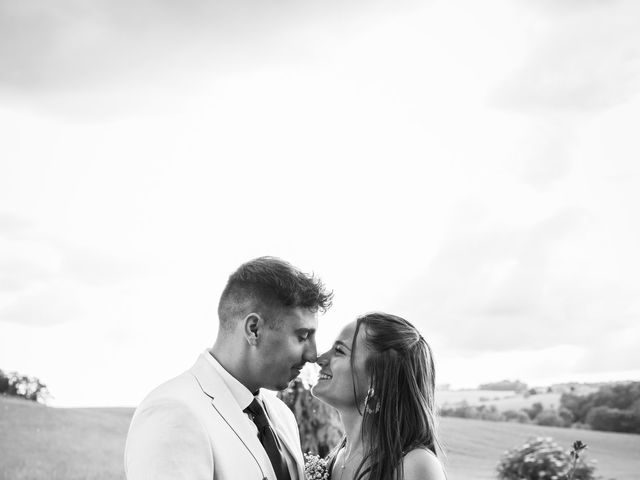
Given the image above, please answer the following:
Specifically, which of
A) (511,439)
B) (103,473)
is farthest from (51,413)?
(511,439)

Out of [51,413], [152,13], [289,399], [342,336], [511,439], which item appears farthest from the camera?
[511,439]

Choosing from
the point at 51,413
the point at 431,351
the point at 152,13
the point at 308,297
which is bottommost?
the point at 51,413

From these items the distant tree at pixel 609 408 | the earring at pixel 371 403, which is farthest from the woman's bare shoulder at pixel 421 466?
the distant tree at pixel 609 408

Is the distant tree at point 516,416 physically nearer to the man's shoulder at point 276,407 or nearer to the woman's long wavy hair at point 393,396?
the woman's long wavy hair at point 393,396

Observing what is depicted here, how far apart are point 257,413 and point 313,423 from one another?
14.1 feet

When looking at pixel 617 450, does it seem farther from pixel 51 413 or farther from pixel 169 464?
pixel 169 464

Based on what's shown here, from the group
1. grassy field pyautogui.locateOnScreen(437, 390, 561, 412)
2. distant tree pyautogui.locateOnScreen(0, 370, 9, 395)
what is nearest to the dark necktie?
distant tree pyautogui.locateOnScreen(0, 370, 9, 395)

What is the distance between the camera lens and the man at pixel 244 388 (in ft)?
8.55

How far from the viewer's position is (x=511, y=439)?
13.0 metres

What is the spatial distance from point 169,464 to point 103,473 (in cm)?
637

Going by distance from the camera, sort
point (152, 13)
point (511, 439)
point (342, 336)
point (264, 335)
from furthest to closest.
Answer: point (511, 439) < point (152, 13) < point (342, 336) < point (264, 335)

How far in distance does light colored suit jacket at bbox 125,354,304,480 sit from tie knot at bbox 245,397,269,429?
0.11 m

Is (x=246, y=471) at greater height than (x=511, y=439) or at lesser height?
greater

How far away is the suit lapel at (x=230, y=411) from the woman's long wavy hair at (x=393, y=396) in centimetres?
61
